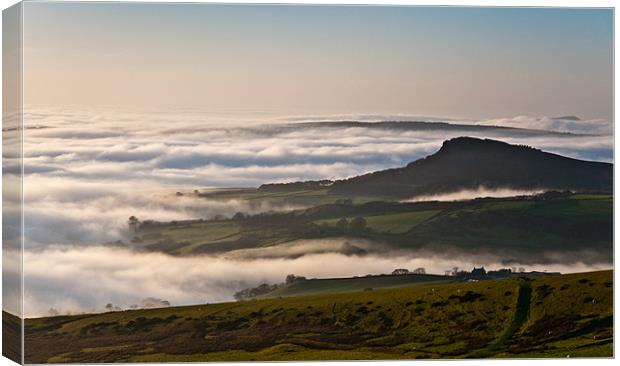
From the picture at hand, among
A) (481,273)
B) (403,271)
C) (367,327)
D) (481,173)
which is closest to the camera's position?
(367,327)

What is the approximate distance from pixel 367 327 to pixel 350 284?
484 millimetres

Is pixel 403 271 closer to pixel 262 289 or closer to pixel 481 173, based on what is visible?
pixel 481 173

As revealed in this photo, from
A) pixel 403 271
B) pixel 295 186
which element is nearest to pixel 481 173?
pixel 403 271

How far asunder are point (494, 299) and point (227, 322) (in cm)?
285

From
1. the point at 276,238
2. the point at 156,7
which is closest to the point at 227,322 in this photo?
the point at 276,238

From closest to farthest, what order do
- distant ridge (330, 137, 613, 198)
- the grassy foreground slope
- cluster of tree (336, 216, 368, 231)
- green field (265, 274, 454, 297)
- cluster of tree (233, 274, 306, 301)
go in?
the grassy foreground slope, cluster of tree (233, 274, 306, 301), green field (265, 274, 454, 297), cluster of tree (336, 216, 368, 231), distant ridge (330, 137, 613, 198)

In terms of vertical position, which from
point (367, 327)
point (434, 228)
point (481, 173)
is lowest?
point (367, 327)

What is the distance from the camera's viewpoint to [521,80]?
17.3 metres

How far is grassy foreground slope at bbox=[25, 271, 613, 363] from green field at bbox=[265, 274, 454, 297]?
6 centimetres

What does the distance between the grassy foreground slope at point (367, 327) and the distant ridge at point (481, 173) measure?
103 cm

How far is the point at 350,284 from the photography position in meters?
17.0

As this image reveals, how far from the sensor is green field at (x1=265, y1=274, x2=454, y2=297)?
1684 cm

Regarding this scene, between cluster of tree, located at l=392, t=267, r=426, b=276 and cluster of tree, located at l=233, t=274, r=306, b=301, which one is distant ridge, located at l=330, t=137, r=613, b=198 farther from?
cluster of tree, located at l=233, t=274, r=306, b=301

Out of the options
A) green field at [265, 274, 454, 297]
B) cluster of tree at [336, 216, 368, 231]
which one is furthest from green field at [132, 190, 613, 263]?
green field at [265, 274, 454, 297]
